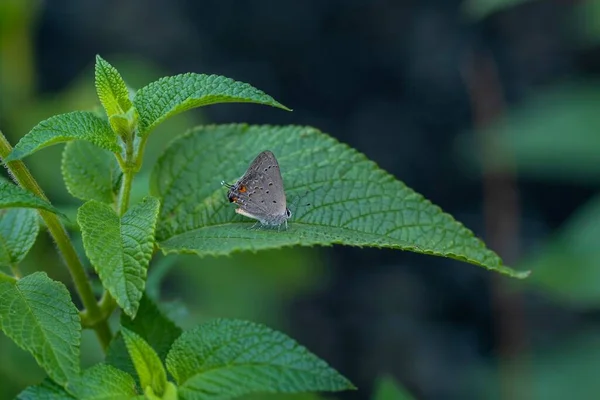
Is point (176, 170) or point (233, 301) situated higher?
point (233, 301)

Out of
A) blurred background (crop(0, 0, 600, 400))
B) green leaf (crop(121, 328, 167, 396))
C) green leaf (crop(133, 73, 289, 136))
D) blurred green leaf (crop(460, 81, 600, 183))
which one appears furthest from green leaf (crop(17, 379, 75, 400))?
blurred green leaf (crop(460, 81, 600, 183))

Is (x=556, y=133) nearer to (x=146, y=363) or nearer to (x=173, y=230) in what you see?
(x=173, y=230)

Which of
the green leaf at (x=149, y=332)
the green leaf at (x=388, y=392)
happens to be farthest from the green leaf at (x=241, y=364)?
the green leaf at (x=388, y=392)

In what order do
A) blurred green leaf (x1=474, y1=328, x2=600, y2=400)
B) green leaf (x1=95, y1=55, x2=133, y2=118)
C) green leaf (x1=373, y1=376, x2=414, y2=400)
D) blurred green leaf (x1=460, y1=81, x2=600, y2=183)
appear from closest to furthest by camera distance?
green leaf (x1=95, y1=55, x2=133, y2=118), green leaf (x1=373, y1=376, x2=414, y2=400), blurred green leaf (x1=474, y1=328, x2=600, y2=400), blurred green leaf (x1=460, y1=81, x2=600, y2=183)

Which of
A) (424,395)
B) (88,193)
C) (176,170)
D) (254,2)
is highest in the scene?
(254,2)

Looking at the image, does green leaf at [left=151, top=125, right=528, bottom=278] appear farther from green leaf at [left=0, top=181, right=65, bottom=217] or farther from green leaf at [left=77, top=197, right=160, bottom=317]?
green leaf at [left=0, top=181, right=65, bottom=217]

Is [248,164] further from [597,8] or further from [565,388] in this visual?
[597,8]

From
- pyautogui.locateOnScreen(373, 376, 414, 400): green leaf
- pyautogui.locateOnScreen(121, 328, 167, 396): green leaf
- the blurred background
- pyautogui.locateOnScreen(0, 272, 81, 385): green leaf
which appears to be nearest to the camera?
pyautogui.locateOnScreen(0, 272, 81, 385): green leaf

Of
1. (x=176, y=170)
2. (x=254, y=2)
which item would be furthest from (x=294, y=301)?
(x=176, y=170)
